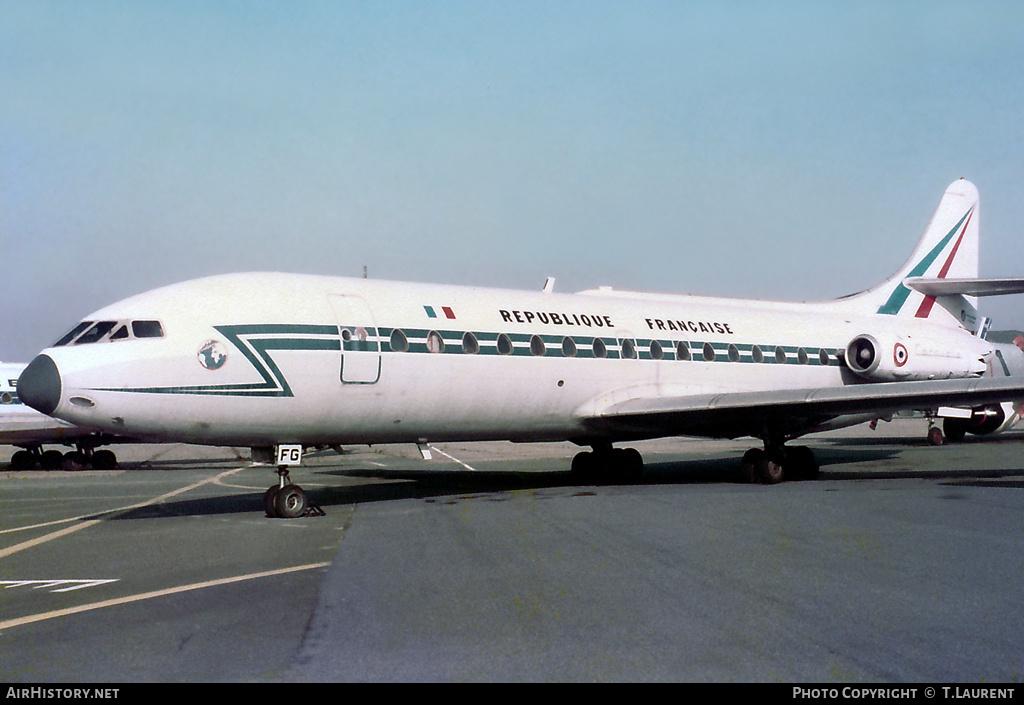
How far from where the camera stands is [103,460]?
90.4 ft

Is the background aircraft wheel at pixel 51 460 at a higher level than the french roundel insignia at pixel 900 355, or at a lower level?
lower

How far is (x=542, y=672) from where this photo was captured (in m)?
5.05

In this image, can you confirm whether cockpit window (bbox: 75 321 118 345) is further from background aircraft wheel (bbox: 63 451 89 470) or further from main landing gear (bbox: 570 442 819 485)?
background aircraft wheel (bbox: 63 451 89 470)

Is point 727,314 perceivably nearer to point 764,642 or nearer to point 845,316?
point 845,316

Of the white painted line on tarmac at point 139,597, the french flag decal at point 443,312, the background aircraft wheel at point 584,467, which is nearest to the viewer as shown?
the white painted line on tarmac at point 139,597

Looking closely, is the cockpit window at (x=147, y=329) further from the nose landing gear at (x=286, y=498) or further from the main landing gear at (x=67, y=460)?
the main landing gear at (x=67, y=460)

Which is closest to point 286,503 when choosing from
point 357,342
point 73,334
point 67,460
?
point 357,342

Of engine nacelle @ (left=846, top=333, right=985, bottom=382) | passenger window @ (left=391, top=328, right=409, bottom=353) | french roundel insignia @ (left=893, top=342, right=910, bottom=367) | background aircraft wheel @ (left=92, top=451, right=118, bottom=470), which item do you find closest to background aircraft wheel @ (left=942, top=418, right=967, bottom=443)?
engine nacelle @ (left=846, top=333, right=985, bottom=382)

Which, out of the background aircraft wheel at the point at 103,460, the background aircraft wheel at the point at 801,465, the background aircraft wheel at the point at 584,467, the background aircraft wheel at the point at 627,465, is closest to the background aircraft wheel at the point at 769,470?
the background aircraft wheel at the point at 801,465

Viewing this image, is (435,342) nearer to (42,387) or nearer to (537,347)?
(537,347)

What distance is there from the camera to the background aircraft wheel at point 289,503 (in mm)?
12891

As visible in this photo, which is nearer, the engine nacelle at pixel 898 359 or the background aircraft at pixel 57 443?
the engine nacelle at pixel 898 359

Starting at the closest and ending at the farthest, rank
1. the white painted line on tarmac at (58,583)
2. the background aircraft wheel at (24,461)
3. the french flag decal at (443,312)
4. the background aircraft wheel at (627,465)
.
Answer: the white painted line on tarmac at (58,583), the french flag decal at (443,312), the background aircraft wheel at (627,465), the background aircraft wheel at (24,461)

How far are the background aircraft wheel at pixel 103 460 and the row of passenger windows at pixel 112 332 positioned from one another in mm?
16272
